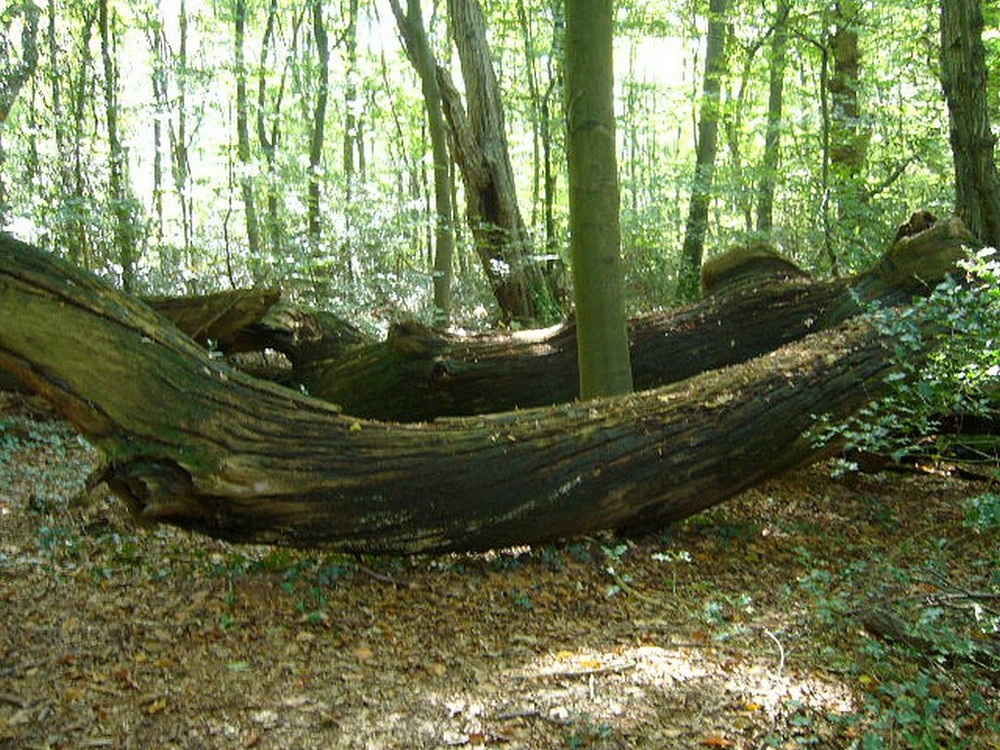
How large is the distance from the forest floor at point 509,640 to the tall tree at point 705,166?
23.0 feet

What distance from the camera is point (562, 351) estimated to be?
7535 millimetres

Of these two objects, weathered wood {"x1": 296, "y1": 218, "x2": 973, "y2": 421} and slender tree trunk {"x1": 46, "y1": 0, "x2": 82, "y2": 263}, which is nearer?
weathered wood {"x1": 296, "y1": 218, "x2": 973, "y2": 421}

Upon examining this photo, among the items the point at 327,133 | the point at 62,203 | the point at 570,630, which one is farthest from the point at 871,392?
the point at 327,133

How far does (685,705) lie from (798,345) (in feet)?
12.2

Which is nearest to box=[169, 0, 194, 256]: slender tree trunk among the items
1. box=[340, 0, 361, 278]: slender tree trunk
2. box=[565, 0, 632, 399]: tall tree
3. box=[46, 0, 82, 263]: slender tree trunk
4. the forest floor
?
box=[46, 0, 82, 263]: slender tree trunk

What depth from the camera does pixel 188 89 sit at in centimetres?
1309

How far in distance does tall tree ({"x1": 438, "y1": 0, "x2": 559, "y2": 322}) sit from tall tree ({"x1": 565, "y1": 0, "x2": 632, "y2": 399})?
4924mm

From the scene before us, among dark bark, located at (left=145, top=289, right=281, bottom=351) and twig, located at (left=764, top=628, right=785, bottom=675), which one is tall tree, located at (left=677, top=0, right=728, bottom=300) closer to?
dark bark, located at (left=145, top=289, right=281, bottom=351)

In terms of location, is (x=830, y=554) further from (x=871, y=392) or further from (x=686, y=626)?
(x=686, y=626)

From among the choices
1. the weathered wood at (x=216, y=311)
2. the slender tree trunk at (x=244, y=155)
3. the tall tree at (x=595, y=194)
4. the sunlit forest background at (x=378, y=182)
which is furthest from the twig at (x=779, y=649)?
the slender tree trunk at (x=244, y=155)

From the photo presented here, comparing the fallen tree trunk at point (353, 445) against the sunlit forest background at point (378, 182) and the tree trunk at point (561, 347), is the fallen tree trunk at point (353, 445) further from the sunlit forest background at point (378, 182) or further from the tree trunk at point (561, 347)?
the sunlit forest background at point (378, 182)

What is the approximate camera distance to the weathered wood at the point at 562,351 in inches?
290

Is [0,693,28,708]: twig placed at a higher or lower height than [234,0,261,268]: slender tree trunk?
lower

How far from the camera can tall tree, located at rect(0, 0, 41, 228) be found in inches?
436
